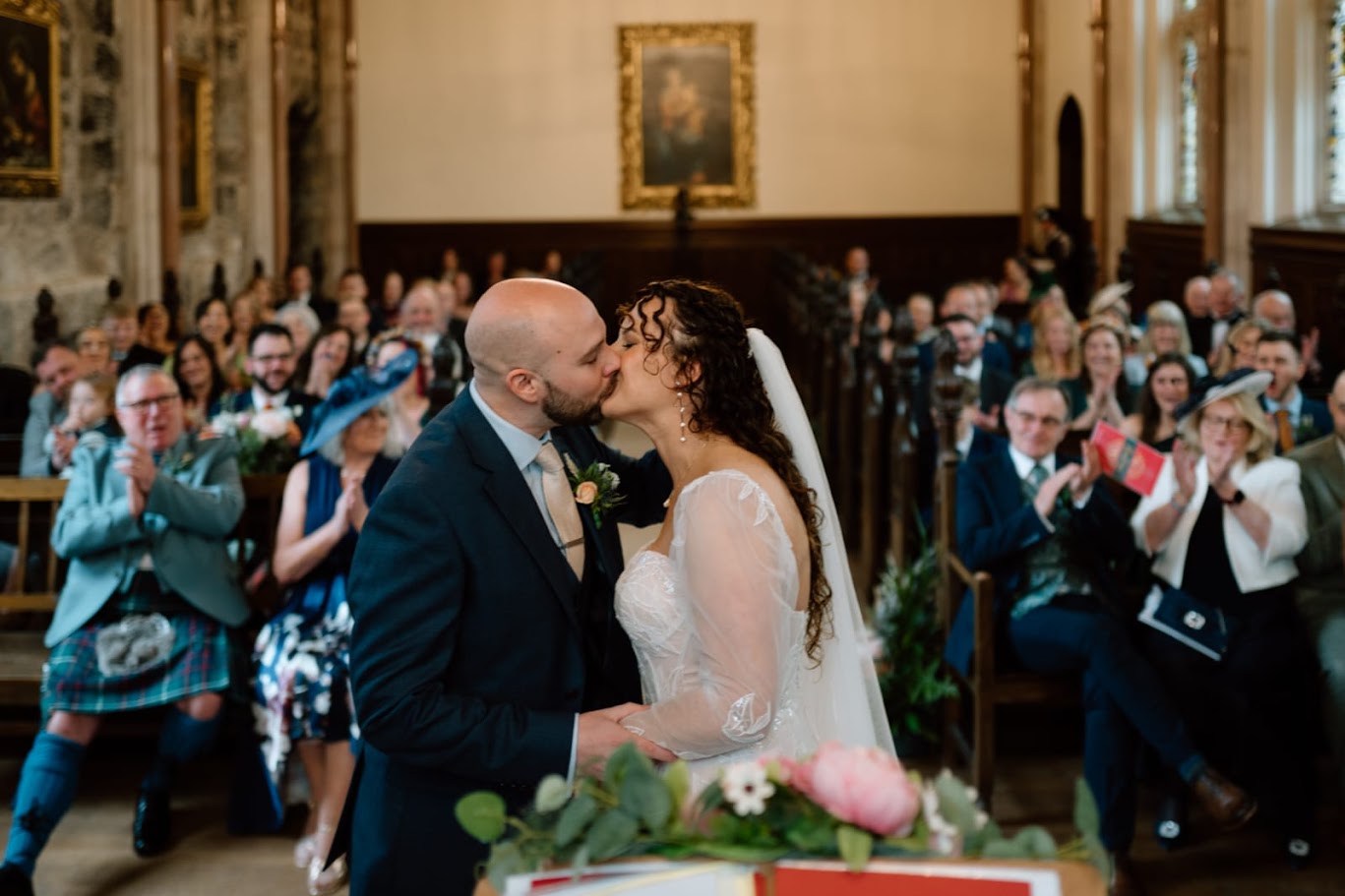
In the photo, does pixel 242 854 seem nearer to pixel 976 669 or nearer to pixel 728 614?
pixel 976 669

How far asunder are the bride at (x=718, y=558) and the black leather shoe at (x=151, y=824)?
8.10 feet

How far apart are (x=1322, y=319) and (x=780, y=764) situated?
10723 millimetres

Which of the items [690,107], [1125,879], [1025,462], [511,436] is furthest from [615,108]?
[511,436]

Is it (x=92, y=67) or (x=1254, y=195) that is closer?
(x=92, y=67)

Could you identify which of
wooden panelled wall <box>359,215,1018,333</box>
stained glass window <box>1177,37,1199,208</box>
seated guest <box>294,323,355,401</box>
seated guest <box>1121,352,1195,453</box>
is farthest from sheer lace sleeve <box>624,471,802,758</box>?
wooden panelled wall <box>359,215,1018,333</box>

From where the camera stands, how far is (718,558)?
8.26 feet

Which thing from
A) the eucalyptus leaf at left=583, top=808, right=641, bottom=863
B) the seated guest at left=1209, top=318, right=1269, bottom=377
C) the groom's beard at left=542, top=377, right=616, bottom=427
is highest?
the seated guest at left=1209, top=318, right=1269, bottom=377

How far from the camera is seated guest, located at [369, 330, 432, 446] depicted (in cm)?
507

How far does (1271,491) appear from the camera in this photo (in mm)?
4863

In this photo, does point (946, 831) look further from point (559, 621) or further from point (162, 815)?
point (162, 815)

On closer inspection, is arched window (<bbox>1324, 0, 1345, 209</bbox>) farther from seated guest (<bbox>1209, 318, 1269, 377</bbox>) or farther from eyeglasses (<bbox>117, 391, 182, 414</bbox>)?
eyeglasses (<bbox>117, 391, 182, 414</bbox>)

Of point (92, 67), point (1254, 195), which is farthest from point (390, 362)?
point (1254, 195)

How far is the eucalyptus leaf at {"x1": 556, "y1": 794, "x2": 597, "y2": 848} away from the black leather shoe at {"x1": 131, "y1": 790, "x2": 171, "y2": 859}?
126 inches

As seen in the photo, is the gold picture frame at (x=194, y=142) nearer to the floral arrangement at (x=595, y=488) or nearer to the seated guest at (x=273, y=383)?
the seated guest at (x=273, y=383)
